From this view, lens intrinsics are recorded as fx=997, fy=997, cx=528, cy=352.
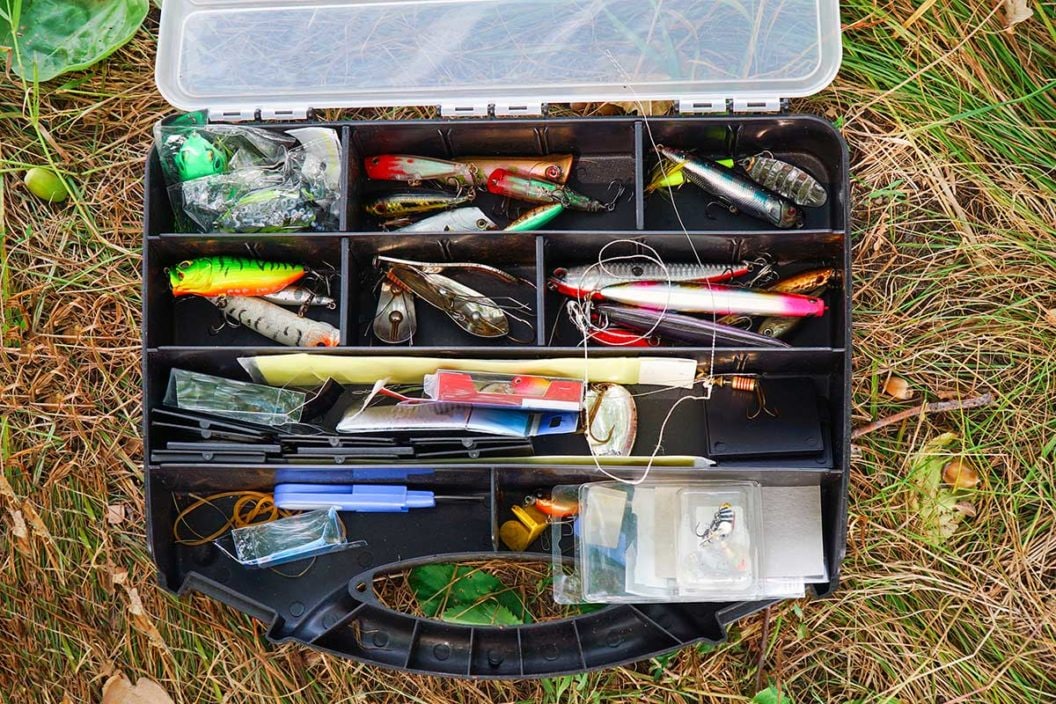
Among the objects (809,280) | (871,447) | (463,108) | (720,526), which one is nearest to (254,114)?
(463,108)

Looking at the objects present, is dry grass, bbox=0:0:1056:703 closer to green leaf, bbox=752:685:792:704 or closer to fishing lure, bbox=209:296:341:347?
green leaf, bbox=752:685:792:704

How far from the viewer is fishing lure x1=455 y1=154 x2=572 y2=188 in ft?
10.9

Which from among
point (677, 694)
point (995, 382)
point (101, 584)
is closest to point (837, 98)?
point (995, 382)

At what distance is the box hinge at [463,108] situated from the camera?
324 cm

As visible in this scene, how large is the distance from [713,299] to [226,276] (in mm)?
1567

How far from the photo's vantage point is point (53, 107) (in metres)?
3.69

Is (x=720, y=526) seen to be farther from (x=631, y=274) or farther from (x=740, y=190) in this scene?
(x=740, y=190)

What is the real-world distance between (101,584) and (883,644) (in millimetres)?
2760

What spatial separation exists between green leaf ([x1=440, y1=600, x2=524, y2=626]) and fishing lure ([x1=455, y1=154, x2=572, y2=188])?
4.78ft

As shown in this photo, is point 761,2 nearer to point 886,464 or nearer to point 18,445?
point 886,464

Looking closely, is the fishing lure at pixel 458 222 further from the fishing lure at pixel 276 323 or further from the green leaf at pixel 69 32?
the green leaf at pixel 69 32

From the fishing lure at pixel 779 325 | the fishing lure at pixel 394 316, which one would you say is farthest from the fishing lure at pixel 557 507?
the fishing lure at pixel 779 325

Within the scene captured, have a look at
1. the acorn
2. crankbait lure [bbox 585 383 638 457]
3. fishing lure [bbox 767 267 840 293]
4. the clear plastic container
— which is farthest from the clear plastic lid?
the acorn

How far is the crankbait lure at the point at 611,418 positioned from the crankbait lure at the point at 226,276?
1088 mm
